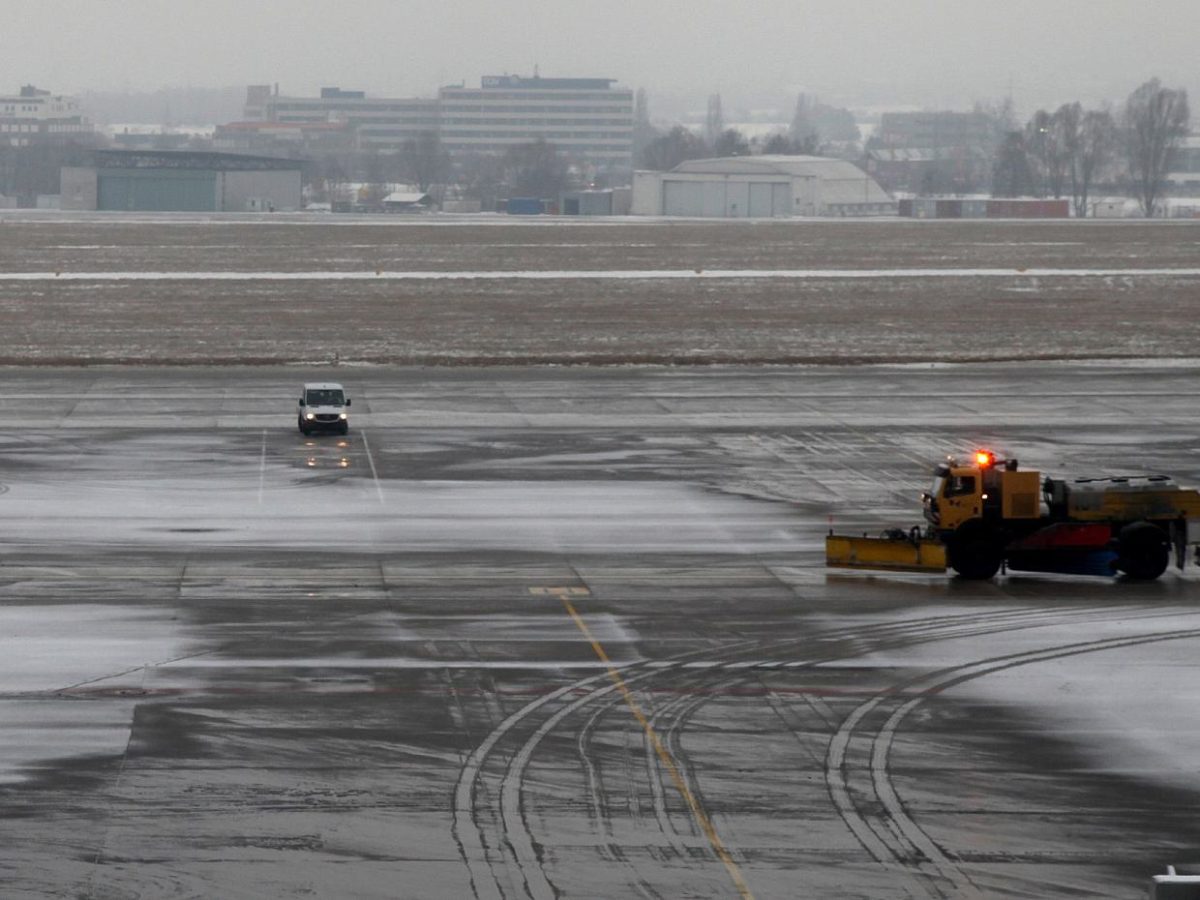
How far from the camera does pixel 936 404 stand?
52688 millimetres

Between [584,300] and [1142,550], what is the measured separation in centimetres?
5852

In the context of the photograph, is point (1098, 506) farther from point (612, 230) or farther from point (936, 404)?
point (612, 230)

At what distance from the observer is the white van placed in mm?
45656

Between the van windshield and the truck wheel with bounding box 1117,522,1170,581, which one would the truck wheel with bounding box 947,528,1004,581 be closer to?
the truck wheel with bounding box 1117,522,1170,581

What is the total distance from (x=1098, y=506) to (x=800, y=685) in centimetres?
894

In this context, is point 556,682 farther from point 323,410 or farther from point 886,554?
point 323,410

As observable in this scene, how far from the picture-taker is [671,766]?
20344mm

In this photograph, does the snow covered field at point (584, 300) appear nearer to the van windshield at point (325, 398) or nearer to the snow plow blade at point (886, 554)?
the van windshield at point (325, 398)

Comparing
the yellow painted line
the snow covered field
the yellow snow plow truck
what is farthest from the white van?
the yellow painted line

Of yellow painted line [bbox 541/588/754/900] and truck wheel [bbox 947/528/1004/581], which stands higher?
truck wheel [bbox 947/528/1004/581]

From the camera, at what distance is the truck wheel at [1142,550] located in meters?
30.6

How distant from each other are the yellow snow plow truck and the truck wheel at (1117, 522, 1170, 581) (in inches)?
0.6

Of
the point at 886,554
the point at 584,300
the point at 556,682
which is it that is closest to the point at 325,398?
the point at 886,554

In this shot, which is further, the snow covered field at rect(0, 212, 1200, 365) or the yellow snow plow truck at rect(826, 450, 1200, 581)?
the snow covered field at rect(0, 212, 1200, 365)
